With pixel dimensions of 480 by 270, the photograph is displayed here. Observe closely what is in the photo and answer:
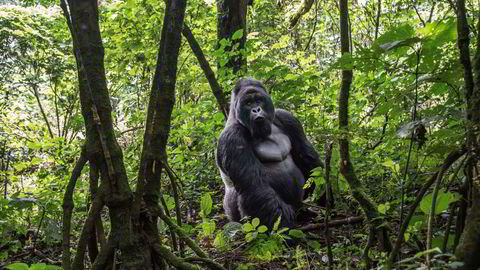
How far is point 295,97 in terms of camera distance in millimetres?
4203

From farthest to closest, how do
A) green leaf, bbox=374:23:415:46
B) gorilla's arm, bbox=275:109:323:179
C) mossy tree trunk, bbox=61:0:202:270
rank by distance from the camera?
1. gorilla's arm, bbox=275:109:323:179
2. mossy tree trunk, bbox=61:0:202:270
3. green leaf, bbox=374:23:415:46

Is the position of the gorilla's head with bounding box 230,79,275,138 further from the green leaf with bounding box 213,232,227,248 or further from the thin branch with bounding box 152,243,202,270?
the thin branch with bounding box 152,243,202,270

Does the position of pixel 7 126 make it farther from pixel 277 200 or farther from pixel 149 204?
pixel 149 204

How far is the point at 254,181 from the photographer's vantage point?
3.39 meters

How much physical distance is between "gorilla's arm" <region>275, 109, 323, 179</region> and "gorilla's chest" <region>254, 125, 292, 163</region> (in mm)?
127

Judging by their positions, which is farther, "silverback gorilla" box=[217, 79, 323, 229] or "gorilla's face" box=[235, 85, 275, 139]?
"gorilla's face" box=[235, 85, 275, 139]

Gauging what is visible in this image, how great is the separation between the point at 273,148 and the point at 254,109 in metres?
0.37

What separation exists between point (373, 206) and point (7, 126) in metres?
6.09

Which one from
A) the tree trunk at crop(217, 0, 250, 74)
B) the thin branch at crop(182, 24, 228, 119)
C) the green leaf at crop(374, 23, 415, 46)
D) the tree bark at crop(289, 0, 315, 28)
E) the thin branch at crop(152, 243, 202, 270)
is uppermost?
the tree bark at crop(289, 0, 315, 28)

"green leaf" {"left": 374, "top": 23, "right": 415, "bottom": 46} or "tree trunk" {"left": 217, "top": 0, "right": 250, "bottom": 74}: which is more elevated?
"tree trunk" {"left": 217, "top": 0, "right": 250, "bottom": 74}

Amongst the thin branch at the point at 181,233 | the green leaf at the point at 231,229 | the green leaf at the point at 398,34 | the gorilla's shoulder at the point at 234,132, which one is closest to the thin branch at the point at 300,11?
the gorilla's shoulder at the point at 234,132

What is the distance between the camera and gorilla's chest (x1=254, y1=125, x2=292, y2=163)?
3660 mm

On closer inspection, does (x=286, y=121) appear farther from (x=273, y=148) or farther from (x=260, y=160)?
(x=260, y=160)

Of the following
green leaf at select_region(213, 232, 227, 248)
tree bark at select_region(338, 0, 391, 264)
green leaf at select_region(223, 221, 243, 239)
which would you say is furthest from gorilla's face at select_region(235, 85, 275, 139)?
green leaf at select_region(213, 232, 227, 248)
